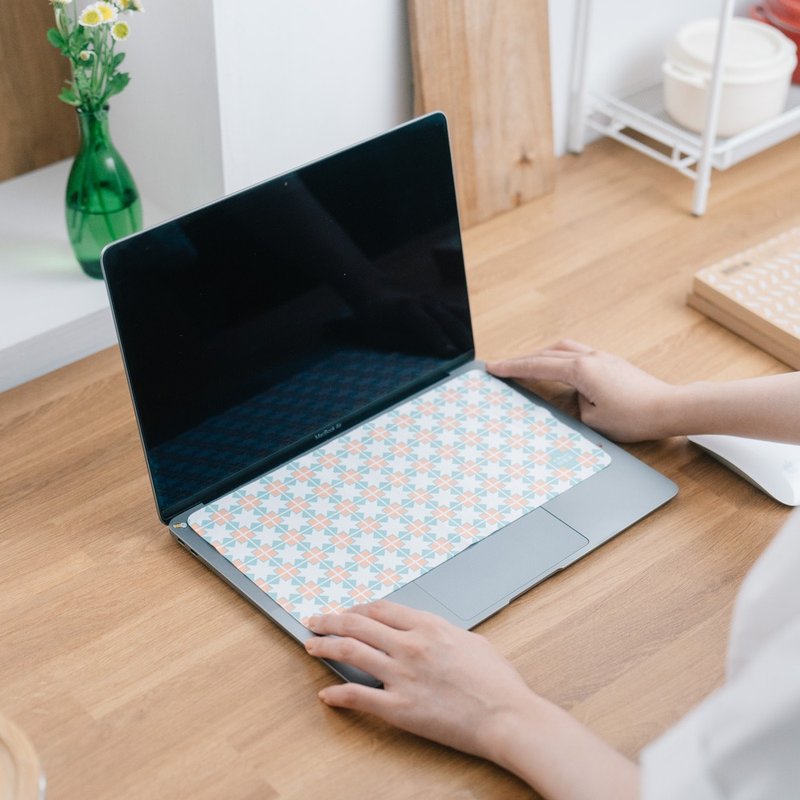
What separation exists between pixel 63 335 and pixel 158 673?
1.60 feet

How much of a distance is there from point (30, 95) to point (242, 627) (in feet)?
2.68

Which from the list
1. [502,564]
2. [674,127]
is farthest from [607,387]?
[674,127]

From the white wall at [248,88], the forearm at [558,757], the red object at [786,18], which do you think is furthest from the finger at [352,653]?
the red object at [786,18]

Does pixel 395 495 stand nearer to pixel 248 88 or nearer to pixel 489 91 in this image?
pixel 248 88

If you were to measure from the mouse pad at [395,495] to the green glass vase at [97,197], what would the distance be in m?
0.40

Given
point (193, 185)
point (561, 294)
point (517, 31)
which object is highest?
point (517, 31)

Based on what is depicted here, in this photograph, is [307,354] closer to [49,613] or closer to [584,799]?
[49,613]

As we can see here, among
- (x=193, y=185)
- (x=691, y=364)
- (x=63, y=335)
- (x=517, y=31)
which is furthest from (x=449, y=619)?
(x=517, y=31)

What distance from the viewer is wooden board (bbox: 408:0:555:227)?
4.76ft

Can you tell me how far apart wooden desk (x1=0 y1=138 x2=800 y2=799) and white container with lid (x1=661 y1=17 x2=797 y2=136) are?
0.36 m

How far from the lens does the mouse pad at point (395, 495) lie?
1.03 m

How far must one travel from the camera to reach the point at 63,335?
1.32 metres

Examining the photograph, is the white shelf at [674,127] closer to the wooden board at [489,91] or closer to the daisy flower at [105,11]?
the wooden board at [489,91]

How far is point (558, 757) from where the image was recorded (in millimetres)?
842
